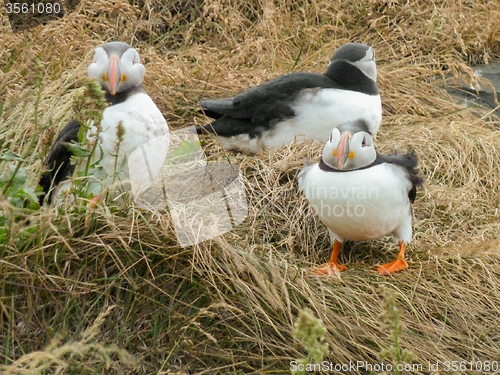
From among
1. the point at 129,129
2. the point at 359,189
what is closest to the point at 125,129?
the point at 129,129

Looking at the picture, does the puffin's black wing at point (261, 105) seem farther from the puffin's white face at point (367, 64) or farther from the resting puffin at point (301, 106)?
the puffin's white face at point (367, 64)

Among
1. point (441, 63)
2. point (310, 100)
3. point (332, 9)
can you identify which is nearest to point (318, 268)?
point (310, 100)

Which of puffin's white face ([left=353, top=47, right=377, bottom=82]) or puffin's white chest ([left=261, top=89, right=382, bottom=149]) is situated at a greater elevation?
puffin's white face ([left=353, top=47, right=377, bottom=82])

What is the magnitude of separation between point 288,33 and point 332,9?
1.96 ft

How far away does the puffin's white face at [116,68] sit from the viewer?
3.58 metres

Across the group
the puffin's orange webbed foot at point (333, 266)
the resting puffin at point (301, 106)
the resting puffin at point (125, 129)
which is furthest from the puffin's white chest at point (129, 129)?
the resting puffin at point (301, 106)

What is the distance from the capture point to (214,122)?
497 cm

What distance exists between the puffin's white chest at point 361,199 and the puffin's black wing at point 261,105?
1.23 metres

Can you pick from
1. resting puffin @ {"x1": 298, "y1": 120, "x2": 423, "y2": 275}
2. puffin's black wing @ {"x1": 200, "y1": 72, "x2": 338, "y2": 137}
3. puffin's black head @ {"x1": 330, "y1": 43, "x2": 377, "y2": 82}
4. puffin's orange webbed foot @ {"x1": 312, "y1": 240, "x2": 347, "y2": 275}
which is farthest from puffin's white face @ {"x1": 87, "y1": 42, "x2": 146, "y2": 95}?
puffin's black head @ {"x1": 330, "y1": 43, "x2": 377, "y2": 82}

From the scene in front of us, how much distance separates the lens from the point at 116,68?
141 inches

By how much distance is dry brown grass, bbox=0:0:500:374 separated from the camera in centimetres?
289

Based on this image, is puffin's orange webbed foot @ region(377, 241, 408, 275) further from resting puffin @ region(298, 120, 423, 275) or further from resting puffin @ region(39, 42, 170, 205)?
resting puffin @ region(39, 42, 170, 205)

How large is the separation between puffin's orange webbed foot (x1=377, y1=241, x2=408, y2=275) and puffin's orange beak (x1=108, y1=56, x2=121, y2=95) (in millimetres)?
1482

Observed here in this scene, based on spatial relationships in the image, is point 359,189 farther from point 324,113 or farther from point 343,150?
point 324,113
